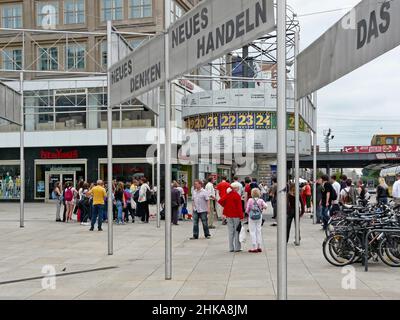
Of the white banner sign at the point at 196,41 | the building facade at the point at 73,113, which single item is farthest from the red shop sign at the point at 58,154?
the white banner sign at the point at 196,41

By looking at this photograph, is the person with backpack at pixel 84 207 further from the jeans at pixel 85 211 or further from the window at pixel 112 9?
the window at pixel 112 9

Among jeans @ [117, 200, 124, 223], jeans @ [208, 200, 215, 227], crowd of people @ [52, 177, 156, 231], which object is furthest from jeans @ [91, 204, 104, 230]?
jeans @ [208, 200, 215, 227]

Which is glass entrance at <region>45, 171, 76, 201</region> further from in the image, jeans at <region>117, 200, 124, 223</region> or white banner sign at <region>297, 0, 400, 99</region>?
white banner sign at <region>297, 0, 400, 99</region>

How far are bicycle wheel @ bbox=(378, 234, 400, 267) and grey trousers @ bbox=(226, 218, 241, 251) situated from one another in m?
3.77

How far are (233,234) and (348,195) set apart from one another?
290 inches


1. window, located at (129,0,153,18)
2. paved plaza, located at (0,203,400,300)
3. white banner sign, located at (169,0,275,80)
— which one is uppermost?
window, located at (129,0,153,18)

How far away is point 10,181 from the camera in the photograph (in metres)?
41.4

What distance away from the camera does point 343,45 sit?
783cm

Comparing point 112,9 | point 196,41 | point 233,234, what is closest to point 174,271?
point 233,234

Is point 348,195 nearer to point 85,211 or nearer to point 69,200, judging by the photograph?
point 85,211

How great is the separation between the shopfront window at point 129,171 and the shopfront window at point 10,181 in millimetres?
6925

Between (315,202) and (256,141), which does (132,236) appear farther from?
(256,141)

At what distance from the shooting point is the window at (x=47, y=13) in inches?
1617

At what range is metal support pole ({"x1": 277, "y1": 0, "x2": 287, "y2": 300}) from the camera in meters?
5.86
